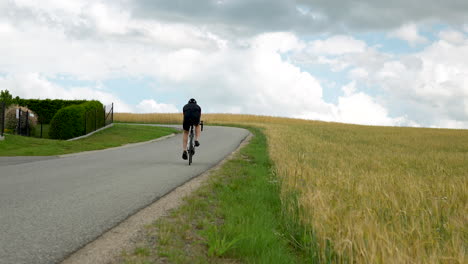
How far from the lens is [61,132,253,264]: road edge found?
516cm

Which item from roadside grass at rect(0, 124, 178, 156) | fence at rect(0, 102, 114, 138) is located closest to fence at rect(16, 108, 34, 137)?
fence at rect(0, 102, 114, 138)

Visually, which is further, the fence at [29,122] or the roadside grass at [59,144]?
the fence at [29,122]

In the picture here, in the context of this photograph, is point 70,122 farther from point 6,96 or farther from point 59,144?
point 6,96

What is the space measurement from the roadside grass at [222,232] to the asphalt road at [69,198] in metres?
0.92

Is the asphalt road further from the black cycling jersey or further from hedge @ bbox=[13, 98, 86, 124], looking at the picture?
hedge @ bbox=[13, 98, 86, 124]

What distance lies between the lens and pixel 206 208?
785 centimetres

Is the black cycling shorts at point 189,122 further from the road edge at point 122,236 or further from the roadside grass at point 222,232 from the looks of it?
the road edge at point 122,236

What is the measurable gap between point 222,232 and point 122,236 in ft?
4.36

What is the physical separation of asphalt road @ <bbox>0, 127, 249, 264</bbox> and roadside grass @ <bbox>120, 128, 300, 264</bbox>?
0.92 m

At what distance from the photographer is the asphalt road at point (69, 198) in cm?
567

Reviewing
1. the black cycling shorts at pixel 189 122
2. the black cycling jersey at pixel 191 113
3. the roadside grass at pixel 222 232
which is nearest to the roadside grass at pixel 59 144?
the black cycling shorts at pixel 189 122

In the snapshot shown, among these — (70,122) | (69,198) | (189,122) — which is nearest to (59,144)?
(70,122)

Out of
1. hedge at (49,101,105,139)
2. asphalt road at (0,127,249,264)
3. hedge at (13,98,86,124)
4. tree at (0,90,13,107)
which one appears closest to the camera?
asphalt road at (0,127,249,264)

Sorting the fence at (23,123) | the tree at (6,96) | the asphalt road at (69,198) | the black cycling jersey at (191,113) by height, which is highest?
the tree at (6,96)
